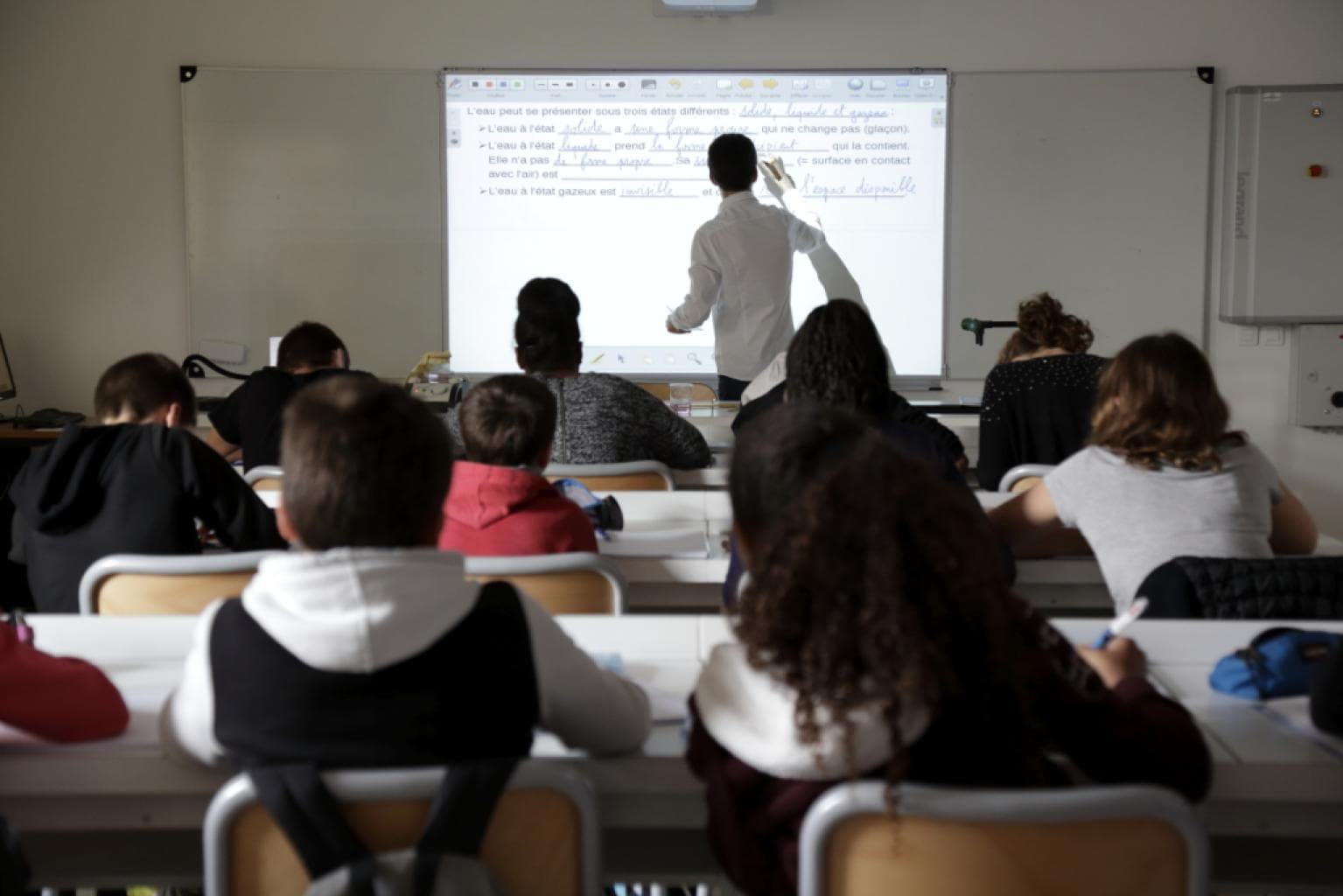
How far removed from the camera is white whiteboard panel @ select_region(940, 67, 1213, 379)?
6.15m

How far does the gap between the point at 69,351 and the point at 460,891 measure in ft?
18.1

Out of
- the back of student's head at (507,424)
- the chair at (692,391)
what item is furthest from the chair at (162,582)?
the chair at (692,391)

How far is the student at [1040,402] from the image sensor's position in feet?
13.4

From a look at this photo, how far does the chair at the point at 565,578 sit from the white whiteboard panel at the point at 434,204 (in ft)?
13.4

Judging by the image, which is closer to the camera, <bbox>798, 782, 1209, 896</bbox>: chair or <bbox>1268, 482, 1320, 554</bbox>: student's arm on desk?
<bbox>798, 782, 1209, 896</bbox>: chair

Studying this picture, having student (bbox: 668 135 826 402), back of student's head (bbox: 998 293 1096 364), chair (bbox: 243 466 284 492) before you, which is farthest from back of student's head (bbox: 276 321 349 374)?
back of student's head (bbox: 998 293 1096 364)

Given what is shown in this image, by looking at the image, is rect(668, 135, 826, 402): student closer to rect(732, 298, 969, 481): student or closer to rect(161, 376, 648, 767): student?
rect(732, 298, 969, 481): student

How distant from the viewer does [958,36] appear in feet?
20.1

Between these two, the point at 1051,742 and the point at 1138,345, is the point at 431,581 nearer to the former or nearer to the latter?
the point at 1051,742

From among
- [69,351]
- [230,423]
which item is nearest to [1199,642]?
[230,423]

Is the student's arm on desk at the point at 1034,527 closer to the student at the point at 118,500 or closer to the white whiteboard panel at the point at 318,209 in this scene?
the student at the point at 118,500

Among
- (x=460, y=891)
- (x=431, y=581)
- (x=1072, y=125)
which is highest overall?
(x=1072, y=125)

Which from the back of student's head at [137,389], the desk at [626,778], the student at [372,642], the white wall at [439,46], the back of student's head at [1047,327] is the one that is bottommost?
the desk at [626,778]

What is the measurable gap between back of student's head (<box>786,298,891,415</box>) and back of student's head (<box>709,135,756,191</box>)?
2.61m
